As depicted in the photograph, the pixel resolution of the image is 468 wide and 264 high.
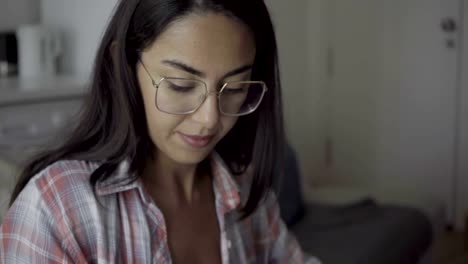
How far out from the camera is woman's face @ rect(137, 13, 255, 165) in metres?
0.88

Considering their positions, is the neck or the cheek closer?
the cheek

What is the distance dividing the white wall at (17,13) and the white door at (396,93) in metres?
1.48

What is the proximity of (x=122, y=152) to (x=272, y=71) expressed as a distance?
0.26 metres

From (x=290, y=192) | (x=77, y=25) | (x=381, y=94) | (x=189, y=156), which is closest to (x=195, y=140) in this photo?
(x=189, y=156)

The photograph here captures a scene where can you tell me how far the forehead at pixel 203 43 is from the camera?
0.88 m

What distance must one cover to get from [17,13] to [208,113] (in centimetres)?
204

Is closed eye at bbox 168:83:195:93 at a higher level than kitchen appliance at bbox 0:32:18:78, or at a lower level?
higher

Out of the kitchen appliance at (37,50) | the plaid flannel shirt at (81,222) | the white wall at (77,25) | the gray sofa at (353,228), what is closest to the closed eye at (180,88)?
the plaid flannel shirt at (81,222)

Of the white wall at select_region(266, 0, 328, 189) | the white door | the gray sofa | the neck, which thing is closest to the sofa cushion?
the gray sofa

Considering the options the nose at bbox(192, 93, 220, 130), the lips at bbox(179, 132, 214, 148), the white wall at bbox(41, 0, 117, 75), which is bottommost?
the white wall at bbox(41, 0, 117, 75)

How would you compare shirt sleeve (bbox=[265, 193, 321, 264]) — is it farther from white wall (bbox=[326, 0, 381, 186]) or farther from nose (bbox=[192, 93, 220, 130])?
white wall (bbox=[326, 0, 381, 186])

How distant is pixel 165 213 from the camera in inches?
41.2

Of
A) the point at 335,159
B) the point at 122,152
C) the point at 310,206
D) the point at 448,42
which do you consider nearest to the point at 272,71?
the point at 122,152

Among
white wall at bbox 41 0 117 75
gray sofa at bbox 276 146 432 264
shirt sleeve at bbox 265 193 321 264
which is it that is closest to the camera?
shirt sleeve at bbox 265 193 321 264
